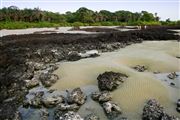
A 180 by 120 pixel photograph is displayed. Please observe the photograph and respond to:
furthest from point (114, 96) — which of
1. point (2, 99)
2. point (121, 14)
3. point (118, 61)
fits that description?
point (121, 14)

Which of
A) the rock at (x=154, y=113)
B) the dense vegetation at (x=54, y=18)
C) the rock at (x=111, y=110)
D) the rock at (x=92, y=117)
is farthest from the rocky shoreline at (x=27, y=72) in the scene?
the dense vegetation at (x=54, y=18)

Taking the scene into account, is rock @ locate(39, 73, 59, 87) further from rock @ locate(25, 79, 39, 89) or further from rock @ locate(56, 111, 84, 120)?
rock @ locate(56, 111, 84, 120)

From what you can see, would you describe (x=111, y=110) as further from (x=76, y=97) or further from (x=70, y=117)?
(x=70, y=117)

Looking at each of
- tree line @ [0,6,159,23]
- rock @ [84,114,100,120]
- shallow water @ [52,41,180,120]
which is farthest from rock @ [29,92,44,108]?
tree line @ [0,6,159,23]

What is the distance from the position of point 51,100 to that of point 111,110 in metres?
2.15

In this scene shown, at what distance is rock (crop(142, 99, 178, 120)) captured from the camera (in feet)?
28.0

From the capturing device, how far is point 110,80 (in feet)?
36.9

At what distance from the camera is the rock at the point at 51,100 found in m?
10.1

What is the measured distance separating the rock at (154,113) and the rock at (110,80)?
7.10ft

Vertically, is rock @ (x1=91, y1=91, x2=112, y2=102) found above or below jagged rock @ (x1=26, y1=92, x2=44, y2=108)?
above

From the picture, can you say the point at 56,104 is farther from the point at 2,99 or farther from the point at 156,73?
the point at 156,73

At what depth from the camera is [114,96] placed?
10531 millimetres

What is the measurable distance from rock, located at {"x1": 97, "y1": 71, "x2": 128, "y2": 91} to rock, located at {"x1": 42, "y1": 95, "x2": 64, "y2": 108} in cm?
183

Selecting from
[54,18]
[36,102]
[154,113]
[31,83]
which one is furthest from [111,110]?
[54,18]
